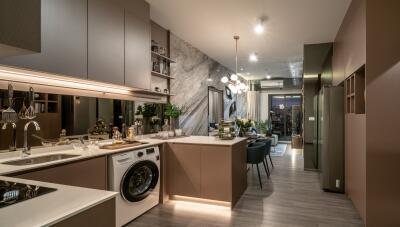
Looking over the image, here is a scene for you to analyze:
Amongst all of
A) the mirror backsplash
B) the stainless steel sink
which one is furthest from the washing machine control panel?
the stainless steel sink

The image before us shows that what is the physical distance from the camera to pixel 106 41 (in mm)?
2883

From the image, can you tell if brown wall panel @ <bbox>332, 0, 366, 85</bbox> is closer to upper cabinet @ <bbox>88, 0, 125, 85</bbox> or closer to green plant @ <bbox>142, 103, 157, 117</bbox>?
upper cabinet @ <bbox>88, 0, 125, 85</bbox>

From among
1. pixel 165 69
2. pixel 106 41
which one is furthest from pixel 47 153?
pixel 165 69

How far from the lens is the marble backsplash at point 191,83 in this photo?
5043mm

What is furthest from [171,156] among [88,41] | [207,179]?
[88,41]

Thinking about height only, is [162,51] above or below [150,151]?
above

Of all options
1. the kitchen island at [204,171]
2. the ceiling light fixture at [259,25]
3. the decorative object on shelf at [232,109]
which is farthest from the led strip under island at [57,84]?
the decorative object on shelf at [232,109]

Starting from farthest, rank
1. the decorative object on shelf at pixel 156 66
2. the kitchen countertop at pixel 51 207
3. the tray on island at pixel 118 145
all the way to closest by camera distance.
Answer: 1. the decorative object on shelf at pixel 156 66
2. the tray on island at pixel 118 145
3. the kitchen countertop at pixel 51 207

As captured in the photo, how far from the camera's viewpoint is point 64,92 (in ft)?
9.12

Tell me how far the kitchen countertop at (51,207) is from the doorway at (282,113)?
11.0 m

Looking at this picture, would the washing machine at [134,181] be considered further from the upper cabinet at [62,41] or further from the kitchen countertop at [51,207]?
the kitchen countertop at [51,207]

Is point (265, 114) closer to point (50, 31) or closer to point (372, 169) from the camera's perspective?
point (372, 169)

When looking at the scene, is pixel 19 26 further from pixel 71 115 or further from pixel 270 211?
pixel 270 211

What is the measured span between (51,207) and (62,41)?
1.89 m
